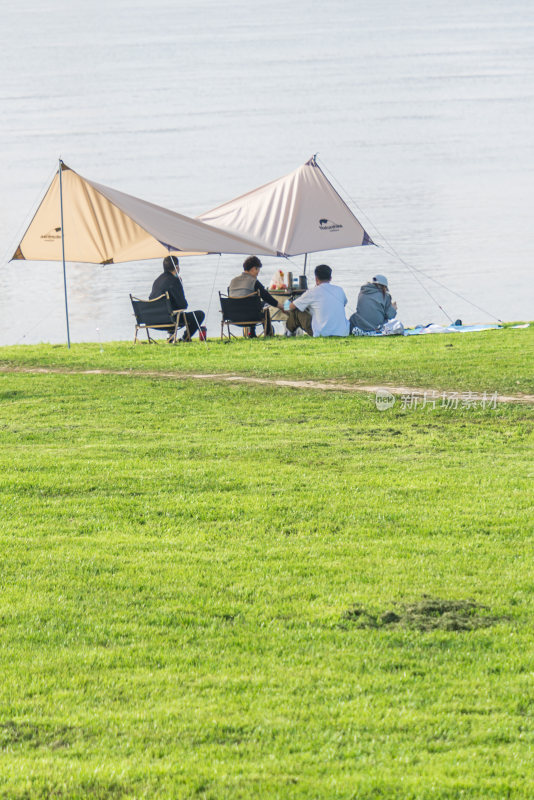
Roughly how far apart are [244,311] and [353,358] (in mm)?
3612

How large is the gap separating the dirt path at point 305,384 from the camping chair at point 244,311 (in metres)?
3.39

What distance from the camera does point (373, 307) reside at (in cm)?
1734

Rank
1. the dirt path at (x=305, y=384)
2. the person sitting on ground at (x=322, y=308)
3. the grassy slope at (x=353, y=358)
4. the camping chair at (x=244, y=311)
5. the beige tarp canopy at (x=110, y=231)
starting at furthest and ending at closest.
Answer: the beige tarp canopy at (x=110, y=231)
the camping chair at (x=244, y=311)
the person sitting on ground at (x=322, y=308)
the grassy slope at (x=353, y=358)
the dirt path at (x=305, y=384)

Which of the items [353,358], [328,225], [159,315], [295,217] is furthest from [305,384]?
[328,225]

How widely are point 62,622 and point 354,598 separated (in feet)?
4.62

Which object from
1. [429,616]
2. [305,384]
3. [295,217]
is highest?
[295,217]

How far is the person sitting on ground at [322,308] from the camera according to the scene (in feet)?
54.8

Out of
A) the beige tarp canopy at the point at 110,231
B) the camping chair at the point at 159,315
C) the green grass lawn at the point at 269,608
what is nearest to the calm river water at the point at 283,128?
the beige tarp canopy at the point at 110,231

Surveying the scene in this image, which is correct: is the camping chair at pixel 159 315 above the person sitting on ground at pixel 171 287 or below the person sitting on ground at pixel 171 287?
below

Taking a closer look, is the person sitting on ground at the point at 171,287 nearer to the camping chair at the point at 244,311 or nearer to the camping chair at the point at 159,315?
the camping chair at the point at 159,315

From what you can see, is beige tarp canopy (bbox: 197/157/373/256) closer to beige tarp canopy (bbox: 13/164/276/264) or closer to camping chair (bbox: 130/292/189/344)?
beige tarp canopy (bbox: 13/164/276/264)

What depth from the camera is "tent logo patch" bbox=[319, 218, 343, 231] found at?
64.1 feet

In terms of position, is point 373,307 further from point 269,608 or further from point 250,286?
point 269,608

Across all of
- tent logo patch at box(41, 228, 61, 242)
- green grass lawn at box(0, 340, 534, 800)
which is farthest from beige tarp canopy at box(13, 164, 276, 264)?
green grass lawn at box(0, 340, 534, 800)
